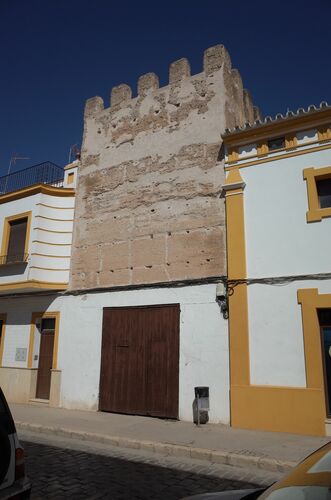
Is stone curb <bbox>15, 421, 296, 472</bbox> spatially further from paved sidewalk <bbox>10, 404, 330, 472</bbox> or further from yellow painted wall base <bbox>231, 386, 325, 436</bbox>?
yellow painted wall base <bbox>231, 386, 325, 436</bbox>

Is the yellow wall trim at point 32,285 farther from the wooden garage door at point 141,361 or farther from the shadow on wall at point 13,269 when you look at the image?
the wooden garage door at point 141,361

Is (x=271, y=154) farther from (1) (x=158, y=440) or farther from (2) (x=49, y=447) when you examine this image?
(2) (x=49, y=447)

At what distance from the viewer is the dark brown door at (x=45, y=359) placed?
39.5 ft

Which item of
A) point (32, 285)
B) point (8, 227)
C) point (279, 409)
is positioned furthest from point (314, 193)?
point (8, 227)

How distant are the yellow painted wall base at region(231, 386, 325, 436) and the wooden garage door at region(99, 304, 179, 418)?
1.66 metres

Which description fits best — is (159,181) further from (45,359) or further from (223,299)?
(45,359)

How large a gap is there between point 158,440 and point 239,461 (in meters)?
1.75

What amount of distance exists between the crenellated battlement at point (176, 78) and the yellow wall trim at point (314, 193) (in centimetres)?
424

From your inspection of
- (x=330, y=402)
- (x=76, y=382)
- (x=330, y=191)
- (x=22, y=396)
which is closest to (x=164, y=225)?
(x=330, y=191)

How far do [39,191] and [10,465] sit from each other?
10195 mm

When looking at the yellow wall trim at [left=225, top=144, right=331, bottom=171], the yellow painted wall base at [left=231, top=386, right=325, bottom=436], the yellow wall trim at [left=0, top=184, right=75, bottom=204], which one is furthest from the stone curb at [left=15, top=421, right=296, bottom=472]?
the yellow wall trim at [left=0, top=184, right=75, bottom=204]

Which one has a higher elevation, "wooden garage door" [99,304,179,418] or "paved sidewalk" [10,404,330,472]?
"wooden garage door" [99,304,179,418]

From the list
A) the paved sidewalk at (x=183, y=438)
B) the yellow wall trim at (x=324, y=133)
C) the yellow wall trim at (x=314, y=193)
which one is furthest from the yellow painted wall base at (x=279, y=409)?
the yellow wall trim at (x=324, y=133)

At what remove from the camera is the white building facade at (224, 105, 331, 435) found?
7.94m
